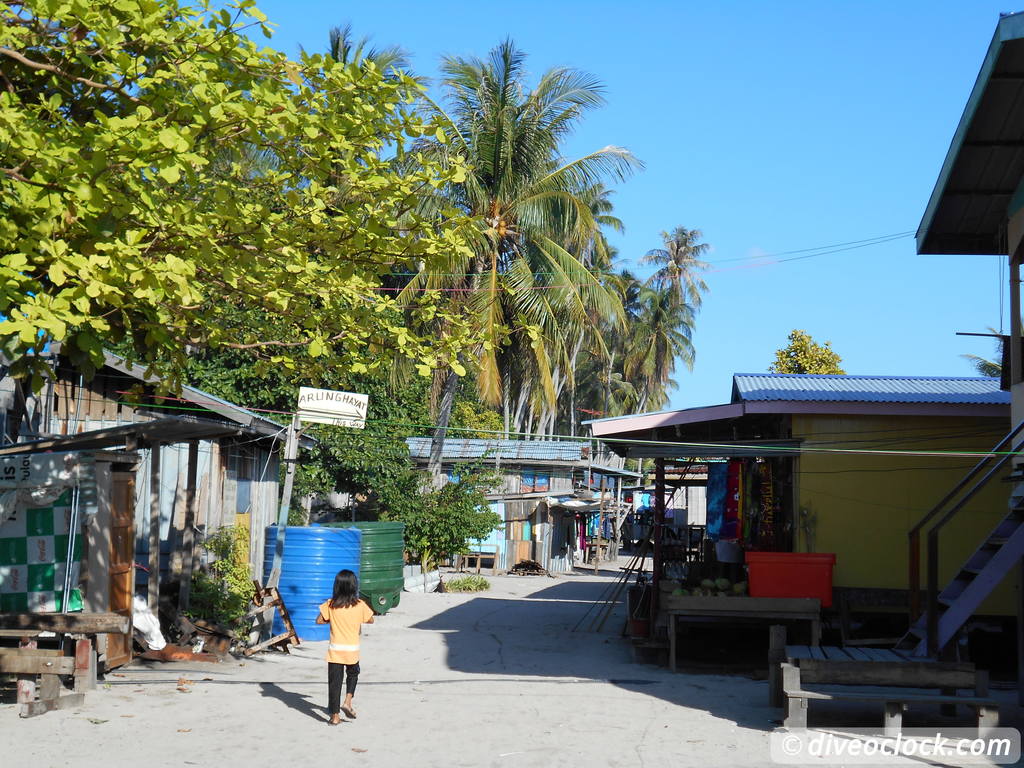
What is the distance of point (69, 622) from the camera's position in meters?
8.77

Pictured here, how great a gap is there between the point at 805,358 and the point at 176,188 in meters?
30.4

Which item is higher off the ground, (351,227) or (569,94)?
(569,94)

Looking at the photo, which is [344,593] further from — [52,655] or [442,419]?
[442,419]

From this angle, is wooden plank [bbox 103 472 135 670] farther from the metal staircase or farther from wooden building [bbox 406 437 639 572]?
wooden building [bbox 406 437 639 572]

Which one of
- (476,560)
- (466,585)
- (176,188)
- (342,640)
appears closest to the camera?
(176,188)

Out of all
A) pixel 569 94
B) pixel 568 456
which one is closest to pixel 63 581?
pixel 569 94

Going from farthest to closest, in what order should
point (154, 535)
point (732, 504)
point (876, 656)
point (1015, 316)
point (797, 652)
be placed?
1. point (732, 504)
2. point (154, 535)
3. point (1015, 316)
4. point (797, 652)
5. point (876, 656)

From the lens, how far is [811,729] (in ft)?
27.4

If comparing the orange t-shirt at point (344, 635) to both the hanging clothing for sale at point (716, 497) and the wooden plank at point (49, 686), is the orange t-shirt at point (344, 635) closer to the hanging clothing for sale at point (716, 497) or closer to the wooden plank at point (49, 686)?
the wooden plank at point (49, 686)

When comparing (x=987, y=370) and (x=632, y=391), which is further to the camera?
(x=632, y=391)

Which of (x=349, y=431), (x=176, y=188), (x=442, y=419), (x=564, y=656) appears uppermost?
(x=176, y=188)

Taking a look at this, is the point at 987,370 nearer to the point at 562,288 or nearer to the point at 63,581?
the point at 562,288

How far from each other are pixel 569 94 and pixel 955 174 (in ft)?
46.3

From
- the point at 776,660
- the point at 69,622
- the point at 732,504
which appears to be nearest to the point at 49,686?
the point at 69,622
